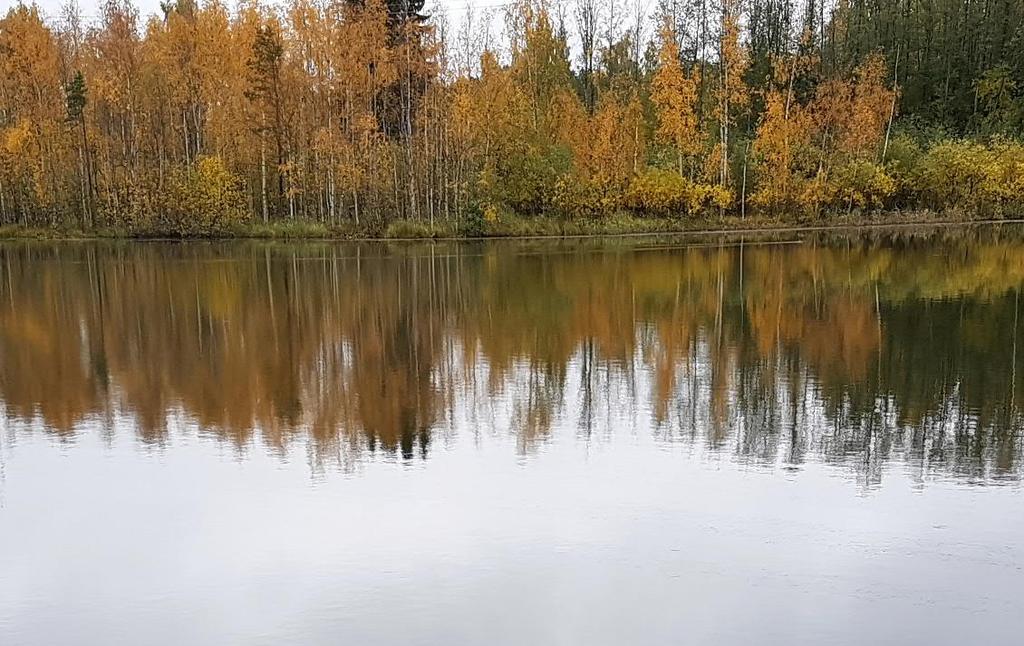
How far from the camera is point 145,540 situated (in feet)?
19.7

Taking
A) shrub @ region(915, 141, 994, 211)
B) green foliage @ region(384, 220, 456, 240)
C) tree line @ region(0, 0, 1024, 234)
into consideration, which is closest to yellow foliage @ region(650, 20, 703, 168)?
tree line @ region(0, 0, 1024, 234)

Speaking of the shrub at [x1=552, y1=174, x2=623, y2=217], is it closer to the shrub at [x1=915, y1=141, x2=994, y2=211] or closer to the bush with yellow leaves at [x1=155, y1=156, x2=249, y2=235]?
the bush with yellow leaves at [x1=155, y1=156, x2=249, y2=235]

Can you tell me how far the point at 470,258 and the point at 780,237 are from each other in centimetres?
1453

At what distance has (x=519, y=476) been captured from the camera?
7152 mm

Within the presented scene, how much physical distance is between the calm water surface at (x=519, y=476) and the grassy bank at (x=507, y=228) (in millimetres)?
21910

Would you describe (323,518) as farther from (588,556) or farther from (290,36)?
(290,36)

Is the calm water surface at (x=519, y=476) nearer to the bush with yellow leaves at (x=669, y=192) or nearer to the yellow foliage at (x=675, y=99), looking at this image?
the bush with yellow leaves at (x=669, y=192)

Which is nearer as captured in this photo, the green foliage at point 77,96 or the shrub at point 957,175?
the green foliage at point 77,96

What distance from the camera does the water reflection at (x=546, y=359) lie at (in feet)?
27.4

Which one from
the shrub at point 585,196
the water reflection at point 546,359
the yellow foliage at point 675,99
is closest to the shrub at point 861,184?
the yellow foliage at point 675,99

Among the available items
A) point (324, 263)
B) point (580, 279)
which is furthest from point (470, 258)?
point (580, 279)

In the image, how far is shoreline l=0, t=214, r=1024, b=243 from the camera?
37.6 metres

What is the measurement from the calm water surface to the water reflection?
0.21 feet

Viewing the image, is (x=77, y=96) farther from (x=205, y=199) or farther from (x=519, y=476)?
(x=519, y=476)
